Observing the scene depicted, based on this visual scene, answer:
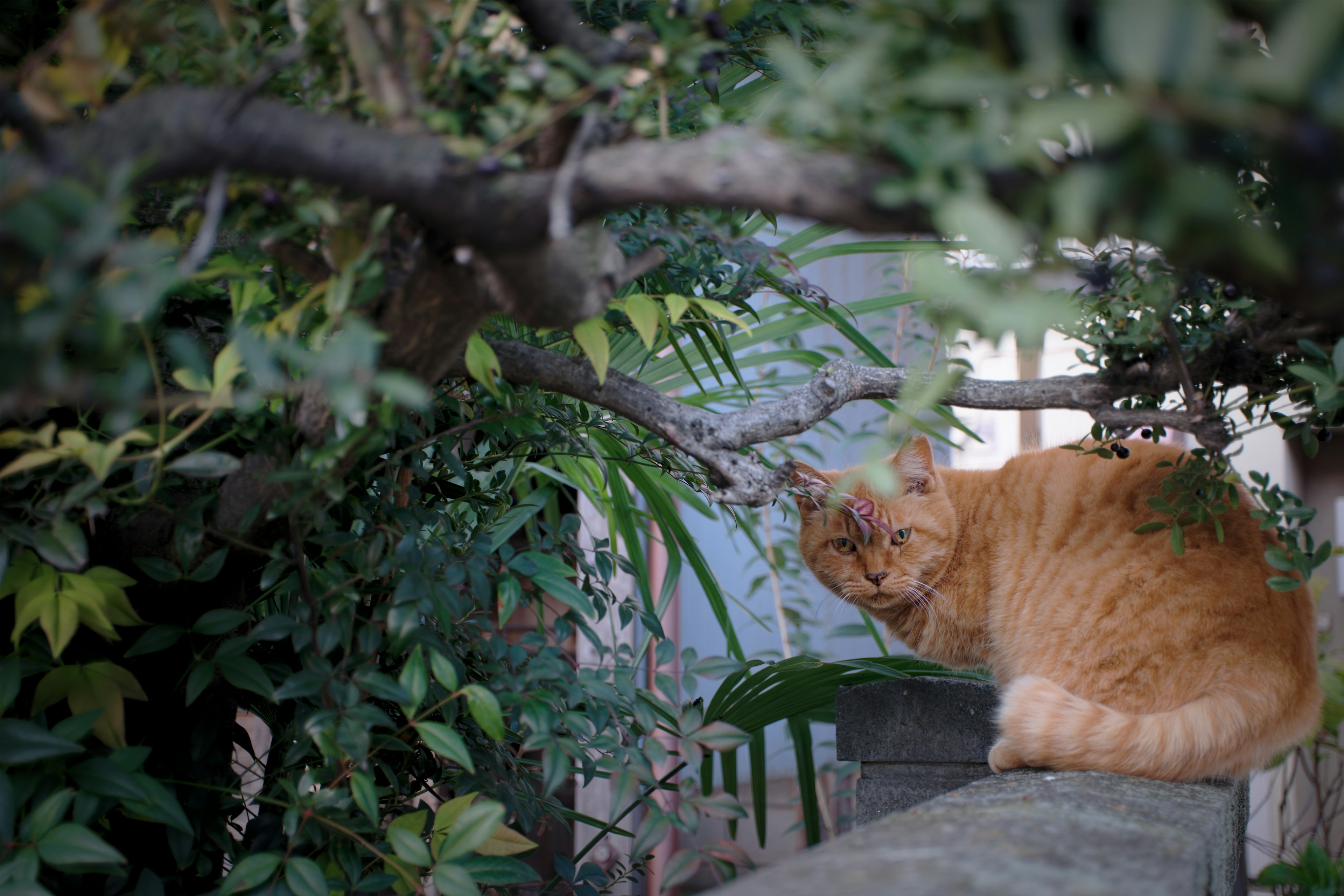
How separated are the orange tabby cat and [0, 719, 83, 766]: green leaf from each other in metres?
0.88

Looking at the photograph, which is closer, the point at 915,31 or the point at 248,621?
the point at 915,31

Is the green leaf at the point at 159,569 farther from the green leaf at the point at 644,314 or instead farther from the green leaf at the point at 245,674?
the green leaf at the point at 644,314

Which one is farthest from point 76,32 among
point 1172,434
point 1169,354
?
point 1172,434

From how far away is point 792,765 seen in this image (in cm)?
315

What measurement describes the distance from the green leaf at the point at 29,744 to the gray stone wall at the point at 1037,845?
0.60 m

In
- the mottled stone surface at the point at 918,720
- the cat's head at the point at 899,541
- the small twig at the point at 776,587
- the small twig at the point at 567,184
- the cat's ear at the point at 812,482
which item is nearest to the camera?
the small twig at the point at 567,184

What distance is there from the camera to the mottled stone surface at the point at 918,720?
4.85ft

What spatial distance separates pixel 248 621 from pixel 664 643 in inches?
22.7

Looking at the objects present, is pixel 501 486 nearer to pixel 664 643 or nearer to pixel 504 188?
pixel 664 643

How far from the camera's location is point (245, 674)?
813 millimetres

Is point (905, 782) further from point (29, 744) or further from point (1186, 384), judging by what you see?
point (29, 744)

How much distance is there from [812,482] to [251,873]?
2.70 ft

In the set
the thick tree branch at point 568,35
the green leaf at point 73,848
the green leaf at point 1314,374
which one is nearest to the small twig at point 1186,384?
the green leaf at point 1314,374

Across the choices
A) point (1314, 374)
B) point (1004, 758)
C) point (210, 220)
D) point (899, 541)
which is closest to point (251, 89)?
point (210, 220)
